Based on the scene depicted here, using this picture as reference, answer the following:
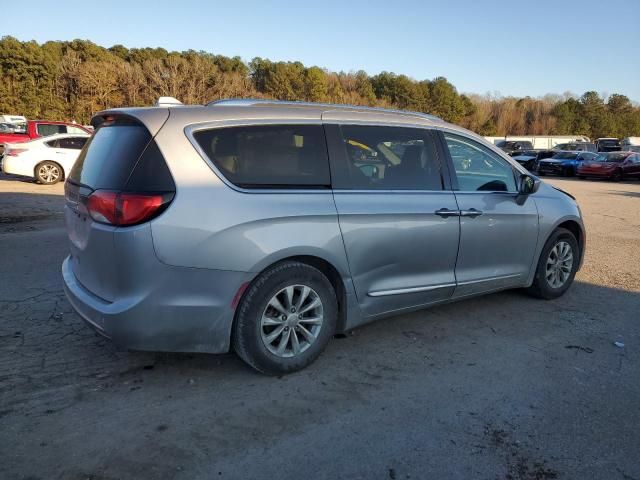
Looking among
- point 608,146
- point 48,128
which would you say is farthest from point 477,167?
point 608,146

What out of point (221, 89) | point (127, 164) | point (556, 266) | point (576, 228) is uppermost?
point (221, 89)

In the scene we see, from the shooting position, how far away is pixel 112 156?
3268 millimetres

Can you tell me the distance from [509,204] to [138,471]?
3.71 m

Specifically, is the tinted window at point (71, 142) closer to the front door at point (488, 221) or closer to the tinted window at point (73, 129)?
the tinted window at point (73, 129)

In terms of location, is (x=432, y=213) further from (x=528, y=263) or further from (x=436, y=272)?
(x=528, y=263)

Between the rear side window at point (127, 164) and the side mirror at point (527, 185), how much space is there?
130 inches

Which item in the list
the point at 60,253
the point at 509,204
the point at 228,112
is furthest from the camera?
the point at 60,253

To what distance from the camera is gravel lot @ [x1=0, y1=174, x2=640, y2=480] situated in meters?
2.61

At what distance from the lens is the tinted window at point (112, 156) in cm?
312

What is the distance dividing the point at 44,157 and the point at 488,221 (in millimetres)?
14048

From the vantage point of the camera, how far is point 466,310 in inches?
196

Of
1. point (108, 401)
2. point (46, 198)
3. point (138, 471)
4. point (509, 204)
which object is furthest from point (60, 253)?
point (46, 198)

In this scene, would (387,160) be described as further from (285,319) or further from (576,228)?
(576,228)

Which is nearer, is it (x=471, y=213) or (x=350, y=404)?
(x=350, y=404)
